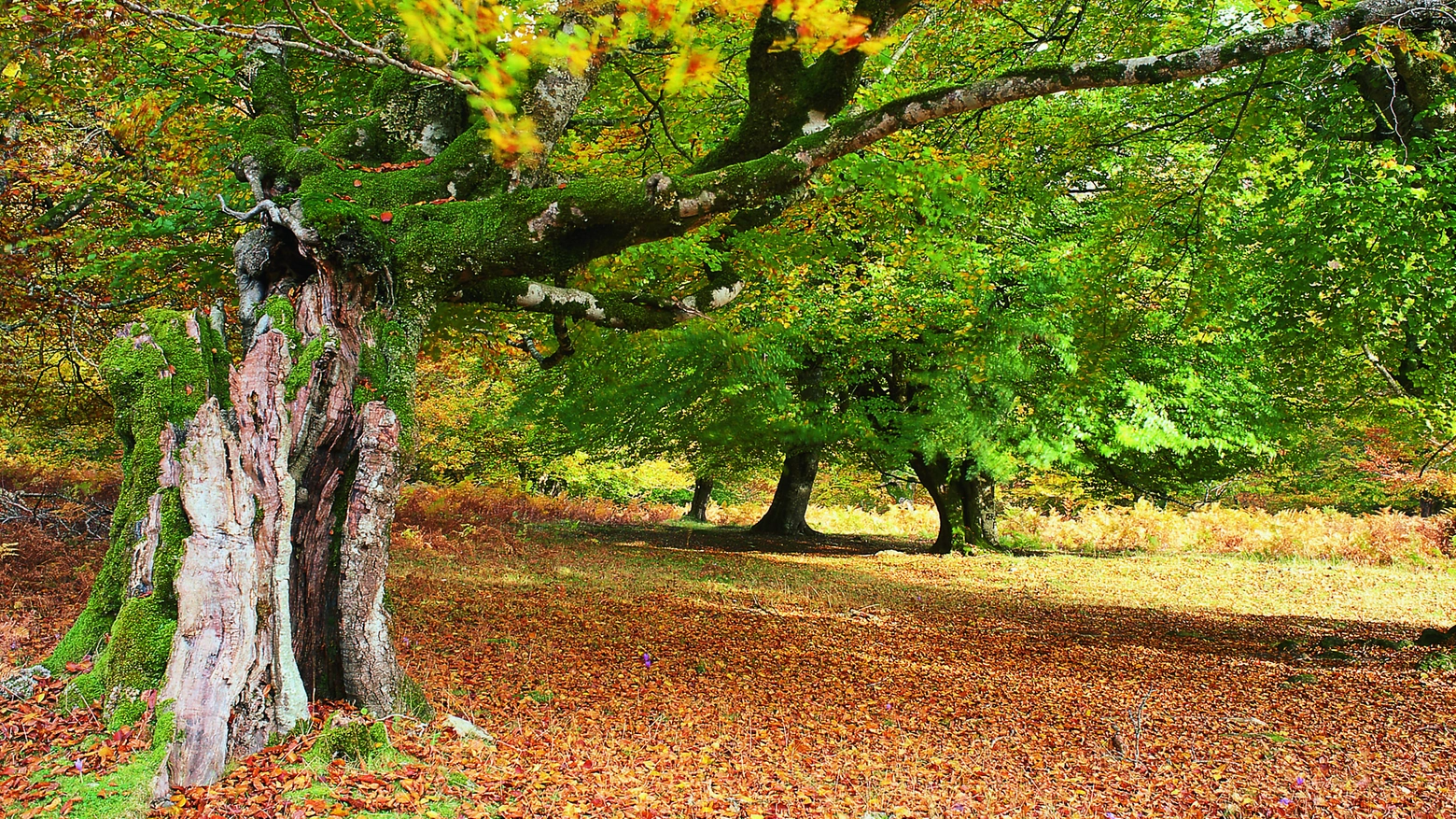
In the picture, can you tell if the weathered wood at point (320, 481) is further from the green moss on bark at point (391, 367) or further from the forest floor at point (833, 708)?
the forest floor at point (833, 708)

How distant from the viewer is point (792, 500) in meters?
20.3

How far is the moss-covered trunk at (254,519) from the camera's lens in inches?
145

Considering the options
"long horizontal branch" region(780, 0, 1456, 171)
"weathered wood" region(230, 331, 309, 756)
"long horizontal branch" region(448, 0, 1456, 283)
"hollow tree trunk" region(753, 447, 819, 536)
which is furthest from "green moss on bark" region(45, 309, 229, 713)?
"hollow tree trunk" region(753, 447, 819, 536)

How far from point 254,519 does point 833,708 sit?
3.76m

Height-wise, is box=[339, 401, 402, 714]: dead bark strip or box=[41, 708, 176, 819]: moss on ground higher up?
box=[339, 401, 402, 714]: dead bark strip

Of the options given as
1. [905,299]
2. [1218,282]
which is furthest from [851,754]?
[905,299]

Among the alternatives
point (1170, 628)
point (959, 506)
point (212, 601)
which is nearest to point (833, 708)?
point (212, 601)

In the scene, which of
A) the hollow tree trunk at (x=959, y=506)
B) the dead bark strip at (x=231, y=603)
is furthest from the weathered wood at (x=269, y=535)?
the hollow tree trunk at (x=959, y=506)

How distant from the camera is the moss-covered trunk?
12.1ft

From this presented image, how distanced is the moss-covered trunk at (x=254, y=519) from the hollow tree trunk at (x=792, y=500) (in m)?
15.5

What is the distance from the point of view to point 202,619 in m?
3.67

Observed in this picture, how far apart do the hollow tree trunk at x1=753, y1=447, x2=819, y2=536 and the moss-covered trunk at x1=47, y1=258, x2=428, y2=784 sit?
50.8 feet

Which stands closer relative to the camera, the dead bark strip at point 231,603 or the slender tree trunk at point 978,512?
the dead bark strip at point 231,603

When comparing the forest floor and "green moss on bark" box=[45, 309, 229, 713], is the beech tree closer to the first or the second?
"green moss on bark" box=[45, 309, 229, 713]
